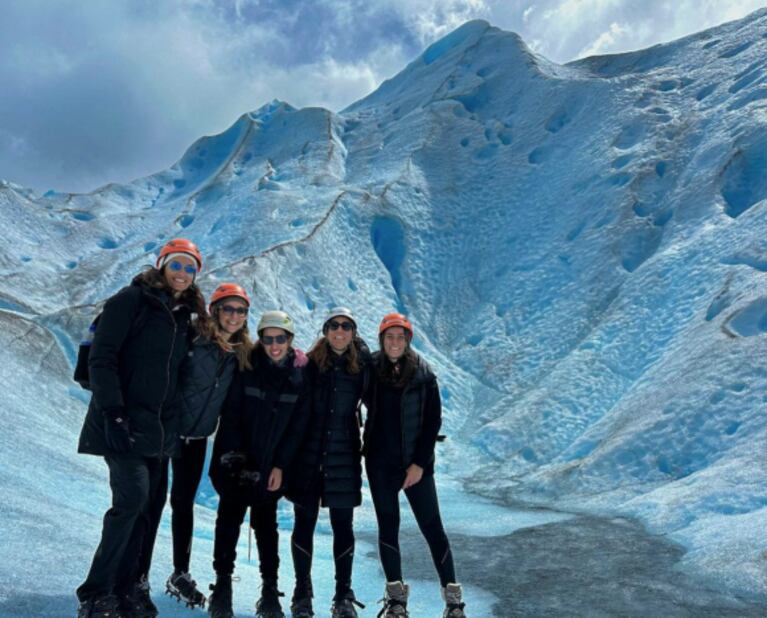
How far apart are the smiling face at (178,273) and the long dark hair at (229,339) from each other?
0.27 m

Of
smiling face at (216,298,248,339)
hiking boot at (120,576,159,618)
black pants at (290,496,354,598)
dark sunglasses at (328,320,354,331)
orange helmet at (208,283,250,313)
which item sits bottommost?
hiking boot at (120,576,159,618)

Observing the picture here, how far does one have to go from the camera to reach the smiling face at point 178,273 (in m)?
4.02

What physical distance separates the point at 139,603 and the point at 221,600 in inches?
20.3

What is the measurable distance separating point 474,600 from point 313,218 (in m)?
17.0

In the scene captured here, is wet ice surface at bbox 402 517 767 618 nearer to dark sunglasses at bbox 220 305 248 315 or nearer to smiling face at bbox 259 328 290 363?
smiling face at bbox 259 328 290 363

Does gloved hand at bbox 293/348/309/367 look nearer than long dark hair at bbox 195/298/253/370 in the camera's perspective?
No

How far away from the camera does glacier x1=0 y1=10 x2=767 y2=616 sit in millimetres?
8438

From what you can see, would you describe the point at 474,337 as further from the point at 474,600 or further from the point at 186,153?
the point at 186,153

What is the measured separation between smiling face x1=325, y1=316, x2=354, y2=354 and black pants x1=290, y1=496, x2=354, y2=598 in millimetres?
1103

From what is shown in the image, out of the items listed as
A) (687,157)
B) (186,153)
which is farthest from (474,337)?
(186,153)

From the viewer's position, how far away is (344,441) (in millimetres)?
4676

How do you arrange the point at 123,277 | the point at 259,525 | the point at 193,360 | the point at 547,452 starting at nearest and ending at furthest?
the point at 193,360 → the point at 259,525 → the point at 547,452 → the point at 123,277

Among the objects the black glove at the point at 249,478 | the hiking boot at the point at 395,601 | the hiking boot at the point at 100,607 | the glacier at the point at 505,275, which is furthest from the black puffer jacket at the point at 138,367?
the hiking boot at the point at 395,601

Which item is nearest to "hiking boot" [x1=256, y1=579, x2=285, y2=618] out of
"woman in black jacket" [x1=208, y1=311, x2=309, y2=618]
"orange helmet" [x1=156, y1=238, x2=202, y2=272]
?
"woman in black jacket" [x1=208, y1=311, x2=309, y2=618]
